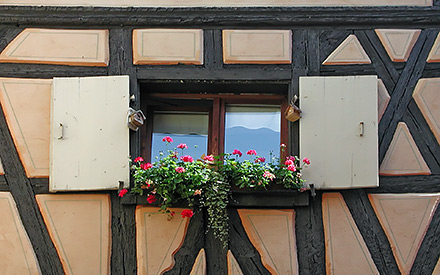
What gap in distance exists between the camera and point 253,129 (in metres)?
4.45

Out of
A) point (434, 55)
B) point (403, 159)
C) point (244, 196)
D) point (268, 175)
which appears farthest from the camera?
point (434, 55)

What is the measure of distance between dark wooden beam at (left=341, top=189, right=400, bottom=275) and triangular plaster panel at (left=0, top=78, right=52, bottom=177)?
89.3 inches

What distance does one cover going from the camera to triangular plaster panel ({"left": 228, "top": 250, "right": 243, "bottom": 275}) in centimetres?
398

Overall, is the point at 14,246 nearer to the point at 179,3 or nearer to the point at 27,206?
the point at 27,206

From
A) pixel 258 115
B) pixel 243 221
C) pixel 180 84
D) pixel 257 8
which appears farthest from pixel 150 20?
pixel 243 221

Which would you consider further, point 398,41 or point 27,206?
point 398,41

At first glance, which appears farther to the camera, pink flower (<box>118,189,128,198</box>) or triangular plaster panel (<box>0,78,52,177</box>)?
triangular plaster panel (<box>0,78,52,177</box>)

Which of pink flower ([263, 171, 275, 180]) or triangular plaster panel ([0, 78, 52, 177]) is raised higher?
triangular plaster panel ([0, 78, 52, 177])

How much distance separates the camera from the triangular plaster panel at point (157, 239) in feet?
13.1

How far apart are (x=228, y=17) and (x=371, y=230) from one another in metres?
1.94

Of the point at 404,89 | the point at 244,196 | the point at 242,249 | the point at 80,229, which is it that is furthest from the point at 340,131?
the point at 80,229

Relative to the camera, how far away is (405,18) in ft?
14.0

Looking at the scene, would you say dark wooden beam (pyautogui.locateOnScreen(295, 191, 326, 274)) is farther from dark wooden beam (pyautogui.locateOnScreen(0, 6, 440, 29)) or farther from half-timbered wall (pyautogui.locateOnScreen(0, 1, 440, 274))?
dark wooden beam (pyautogui.locateOnScreen(0, 6, 440, 29))

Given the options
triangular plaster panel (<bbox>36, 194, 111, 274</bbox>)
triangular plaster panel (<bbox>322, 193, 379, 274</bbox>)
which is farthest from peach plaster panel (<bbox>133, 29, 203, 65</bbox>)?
triangular plaster panel (<bbox>322, 193, 379, 274</bbox>)
